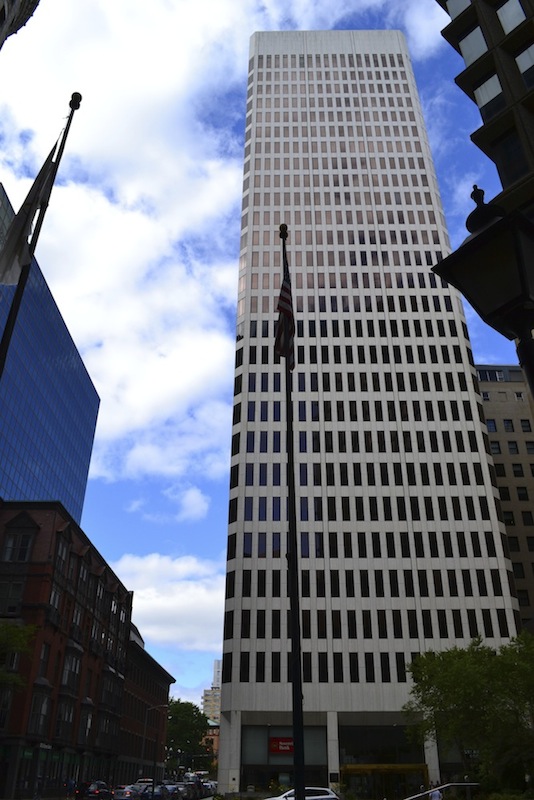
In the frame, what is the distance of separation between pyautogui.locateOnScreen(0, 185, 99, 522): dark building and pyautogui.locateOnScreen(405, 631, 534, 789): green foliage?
50332 millimetres

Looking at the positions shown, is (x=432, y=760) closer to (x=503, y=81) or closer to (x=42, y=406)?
(x=503, y=81)

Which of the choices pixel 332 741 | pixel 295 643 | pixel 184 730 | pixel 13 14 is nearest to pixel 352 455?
pixel 332 741

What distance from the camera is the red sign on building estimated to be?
62.6 metres

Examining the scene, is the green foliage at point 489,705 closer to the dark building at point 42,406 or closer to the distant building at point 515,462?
the distant building at point 515,462

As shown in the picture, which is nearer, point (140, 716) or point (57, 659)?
point (57, 659)

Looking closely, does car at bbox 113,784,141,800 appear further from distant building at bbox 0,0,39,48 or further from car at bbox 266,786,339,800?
distant building at bbox 0,0,39,48

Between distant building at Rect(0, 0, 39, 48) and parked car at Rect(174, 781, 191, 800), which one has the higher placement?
distant building at Rect(0, 0, 39, 48)

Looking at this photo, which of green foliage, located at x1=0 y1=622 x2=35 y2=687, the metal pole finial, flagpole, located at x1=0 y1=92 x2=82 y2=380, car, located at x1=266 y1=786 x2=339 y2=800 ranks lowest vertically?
car, located at x1=266 y1=786 x2=339 y2=800

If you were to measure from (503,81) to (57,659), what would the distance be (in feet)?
187

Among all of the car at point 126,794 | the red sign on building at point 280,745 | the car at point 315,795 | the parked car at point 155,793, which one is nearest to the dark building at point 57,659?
the car at point 126,794

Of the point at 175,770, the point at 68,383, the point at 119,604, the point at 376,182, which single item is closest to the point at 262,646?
the point at 119,604

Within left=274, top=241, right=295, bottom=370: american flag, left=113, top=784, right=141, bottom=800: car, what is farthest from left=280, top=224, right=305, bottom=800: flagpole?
left=113, top=784, right=141, bottom=800: car

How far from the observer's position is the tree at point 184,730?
421 feet

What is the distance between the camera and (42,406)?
95.2m
